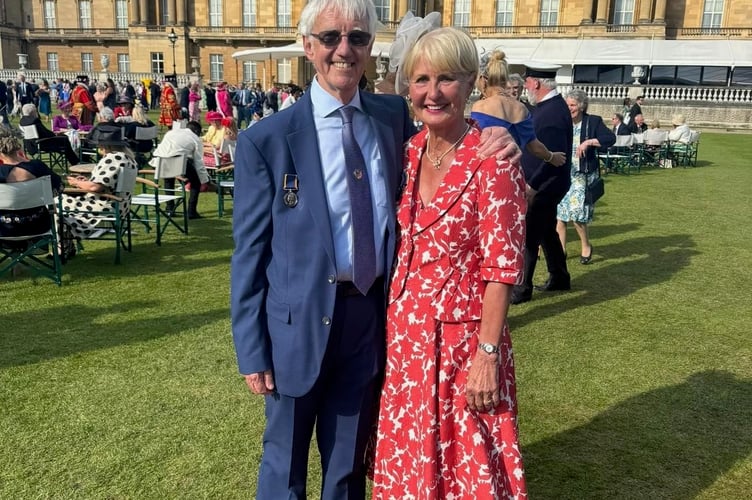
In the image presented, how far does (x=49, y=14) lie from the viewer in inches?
2274

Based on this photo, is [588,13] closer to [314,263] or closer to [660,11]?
[660,11]

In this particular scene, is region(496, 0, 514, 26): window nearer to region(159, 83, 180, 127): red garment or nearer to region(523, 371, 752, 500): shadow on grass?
region(159, 83, 180, 127): red garment

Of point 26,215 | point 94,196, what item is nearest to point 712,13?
point 94,196

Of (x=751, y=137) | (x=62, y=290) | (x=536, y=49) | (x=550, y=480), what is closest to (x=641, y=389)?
(x=550, y=480)

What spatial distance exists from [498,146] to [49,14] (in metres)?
65.9

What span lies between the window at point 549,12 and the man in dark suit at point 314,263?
46.4 meters

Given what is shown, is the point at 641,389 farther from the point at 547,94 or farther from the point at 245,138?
the point at 245,138

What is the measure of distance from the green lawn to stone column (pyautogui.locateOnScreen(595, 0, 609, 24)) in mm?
39404

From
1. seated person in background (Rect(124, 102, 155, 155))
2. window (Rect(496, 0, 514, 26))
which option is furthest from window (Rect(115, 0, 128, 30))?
seated person in background (Rect(124, 102, 155, 155))

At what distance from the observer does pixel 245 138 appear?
2.14 metres

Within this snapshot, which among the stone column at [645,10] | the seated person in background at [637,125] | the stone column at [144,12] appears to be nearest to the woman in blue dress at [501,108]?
the seated person in background at [637,125]

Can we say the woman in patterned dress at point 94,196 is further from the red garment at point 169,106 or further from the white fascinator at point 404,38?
the red garment at point 169,106

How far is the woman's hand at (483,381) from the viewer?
221 centimetres

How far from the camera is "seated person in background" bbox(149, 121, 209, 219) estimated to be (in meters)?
9.03
